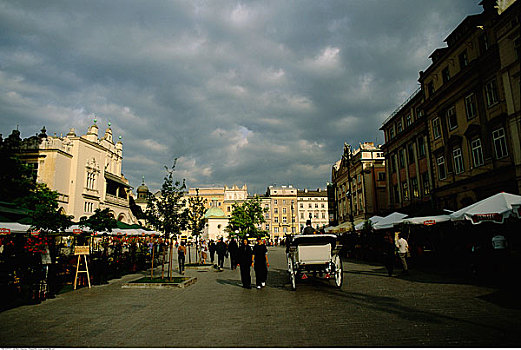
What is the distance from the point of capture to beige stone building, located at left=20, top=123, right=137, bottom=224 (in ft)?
128

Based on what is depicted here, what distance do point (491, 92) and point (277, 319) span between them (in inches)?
860

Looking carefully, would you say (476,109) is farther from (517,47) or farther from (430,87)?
(430,87)

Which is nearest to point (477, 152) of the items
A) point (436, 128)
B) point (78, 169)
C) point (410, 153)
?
point (436, 128)

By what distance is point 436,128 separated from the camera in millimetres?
28734

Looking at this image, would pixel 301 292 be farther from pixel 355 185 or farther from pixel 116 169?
pixel 116 169

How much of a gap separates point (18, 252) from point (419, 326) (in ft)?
39.0

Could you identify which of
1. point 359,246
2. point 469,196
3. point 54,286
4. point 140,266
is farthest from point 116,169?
point 469,196

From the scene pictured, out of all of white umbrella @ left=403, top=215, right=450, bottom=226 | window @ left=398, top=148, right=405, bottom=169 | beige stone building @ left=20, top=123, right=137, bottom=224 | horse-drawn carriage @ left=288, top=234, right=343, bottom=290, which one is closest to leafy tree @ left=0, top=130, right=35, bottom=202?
beige stone building @ left=20, top=123, right=137, bottom=224

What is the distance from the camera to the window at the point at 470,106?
23.3 meters

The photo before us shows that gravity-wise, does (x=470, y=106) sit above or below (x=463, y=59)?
below

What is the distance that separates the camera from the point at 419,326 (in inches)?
261

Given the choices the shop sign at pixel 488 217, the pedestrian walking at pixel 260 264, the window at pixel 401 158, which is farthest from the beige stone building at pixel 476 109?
the pedestrian walking at pixel 260 264

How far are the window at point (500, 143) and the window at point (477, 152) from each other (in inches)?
58.3

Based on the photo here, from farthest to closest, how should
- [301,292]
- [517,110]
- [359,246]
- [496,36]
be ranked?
[359,246]
[496,36]
[517,110]
[301,292]
